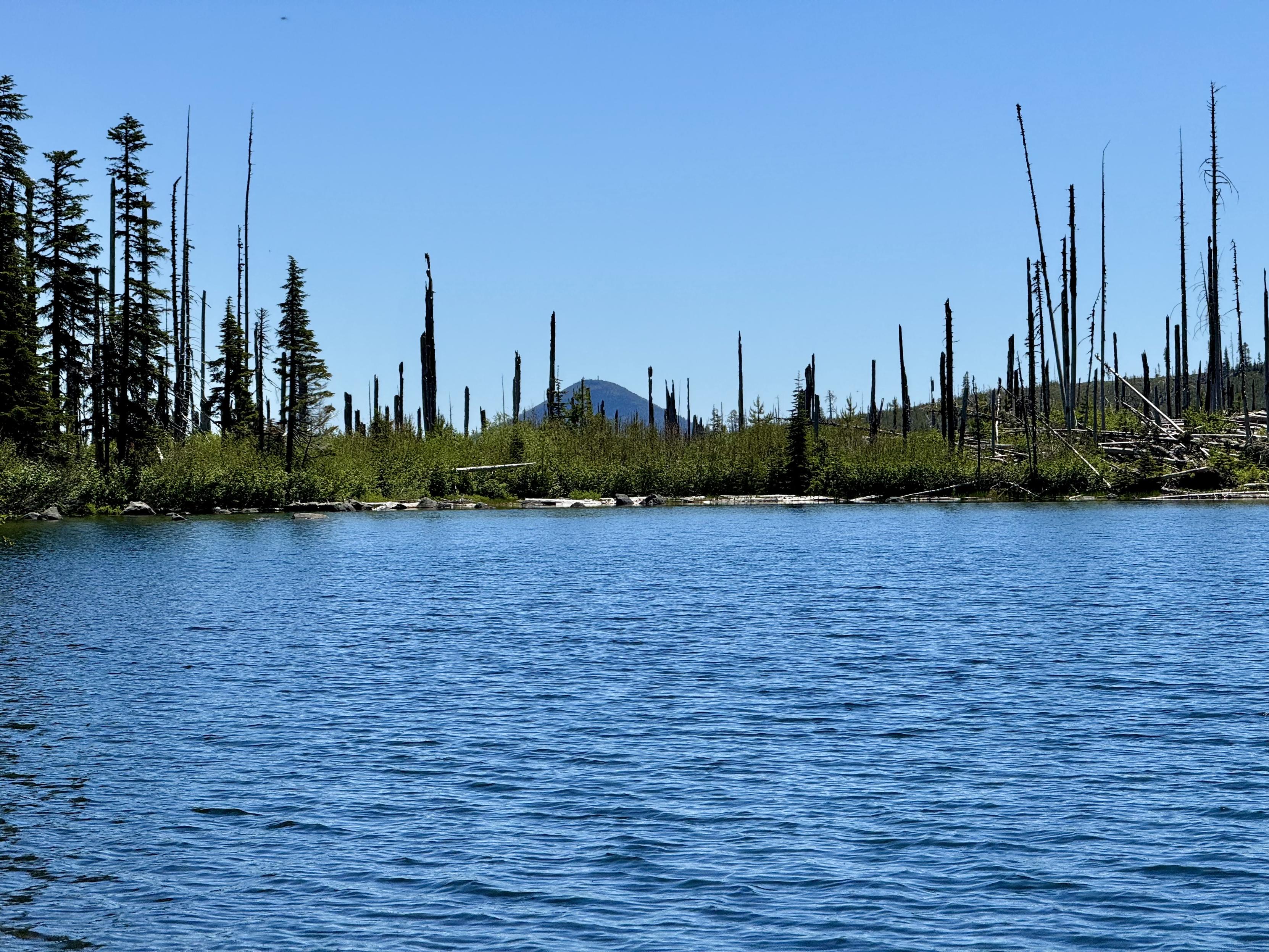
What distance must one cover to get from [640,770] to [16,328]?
5212 cm

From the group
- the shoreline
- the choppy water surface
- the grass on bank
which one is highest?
the grass on bank

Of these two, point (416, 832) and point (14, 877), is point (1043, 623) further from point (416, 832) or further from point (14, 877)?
point (14, 877)

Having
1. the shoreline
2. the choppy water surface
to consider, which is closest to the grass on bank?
the shoreline

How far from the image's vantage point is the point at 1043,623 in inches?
870

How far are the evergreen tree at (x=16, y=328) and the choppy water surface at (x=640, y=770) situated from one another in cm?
3038

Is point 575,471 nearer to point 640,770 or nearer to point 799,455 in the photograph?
point 799,455

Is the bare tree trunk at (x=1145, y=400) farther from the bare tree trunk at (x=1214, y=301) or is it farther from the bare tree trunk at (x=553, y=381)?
the bare tree trunk at (x=553, y=381)

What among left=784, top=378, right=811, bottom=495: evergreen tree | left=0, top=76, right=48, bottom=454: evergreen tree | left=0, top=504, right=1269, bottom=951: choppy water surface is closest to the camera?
left=0, top=504, right=1269, bottom=951: choppy water surface

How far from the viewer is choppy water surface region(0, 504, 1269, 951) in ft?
28.1

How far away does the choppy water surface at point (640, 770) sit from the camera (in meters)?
8.56

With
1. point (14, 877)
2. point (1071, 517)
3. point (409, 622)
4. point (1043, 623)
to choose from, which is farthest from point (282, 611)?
point (1071, 517)

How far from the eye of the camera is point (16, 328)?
183 ft

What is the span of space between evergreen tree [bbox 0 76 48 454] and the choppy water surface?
30382 millimetres

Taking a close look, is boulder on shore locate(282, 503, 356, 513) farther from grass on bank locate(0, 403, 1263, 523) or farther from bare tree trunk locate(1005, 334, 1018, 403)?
bare tree trunk locate(1005, 334, 1018, 403)
